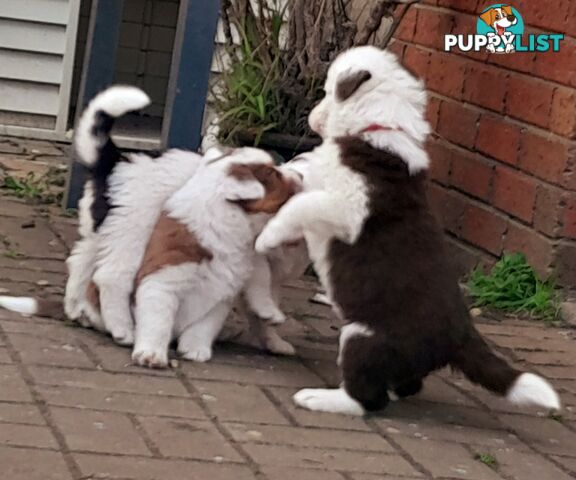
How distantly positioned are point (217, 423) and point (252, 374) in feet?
2.11

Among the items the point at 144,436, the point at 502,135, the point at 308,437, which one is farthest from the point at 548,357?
the point at 144,436

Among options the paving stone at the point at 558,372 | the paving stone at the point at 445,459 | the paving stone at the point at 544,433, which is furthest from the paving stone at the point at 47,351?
the paving stone at the point at 558,372

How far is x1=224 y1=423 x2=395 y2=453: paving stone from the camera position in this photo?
4.19m

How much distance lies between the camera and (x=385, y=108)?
183 inches

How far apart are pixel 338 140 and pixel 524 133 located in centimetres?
209

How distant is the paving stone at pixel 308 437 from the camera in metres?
4.19

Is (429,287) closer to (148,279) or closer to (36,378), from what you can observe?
(148,279)

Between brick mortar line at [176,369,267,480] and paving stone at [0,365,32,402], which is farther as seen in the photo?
paving stone at [0,365,32,402]

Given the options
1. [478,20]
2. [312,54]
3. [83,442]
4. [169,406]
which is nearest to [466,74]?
[478,20]

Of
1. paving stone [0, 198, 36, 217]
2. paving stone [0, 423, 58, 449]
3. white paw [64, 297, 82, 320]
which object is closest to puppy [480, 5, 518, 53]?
paving stone [0, 198, 36, 217]

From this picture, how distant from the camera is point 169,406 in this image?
14.4 feet

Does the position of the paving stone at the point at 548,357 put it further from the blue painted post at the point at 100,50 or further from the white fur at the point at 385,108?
the blue painted post at the point at 100,50

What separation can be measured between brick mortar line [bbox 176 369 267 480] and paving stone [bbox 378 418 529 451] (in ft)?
1.93

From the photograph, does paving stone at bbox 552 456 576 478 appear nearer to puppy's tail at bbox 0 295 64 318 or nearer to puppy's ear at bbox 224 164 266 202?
puppy's ear at bbox 224 164 266 202
